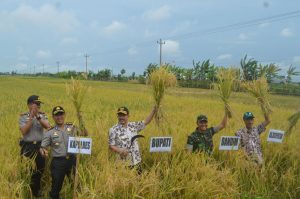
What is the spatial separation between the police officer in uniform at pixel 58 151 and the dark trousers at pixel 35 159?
0.41 meters

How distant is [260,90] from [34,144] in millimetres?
3373

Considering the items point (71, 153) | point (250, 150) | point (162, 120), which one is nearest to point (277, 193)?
point (250, 150)

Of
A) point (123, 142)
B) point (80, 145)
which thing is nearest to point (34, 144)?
point (80, 145)

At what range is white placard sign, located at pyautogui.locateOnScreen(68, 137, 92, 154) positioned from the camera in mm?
4805

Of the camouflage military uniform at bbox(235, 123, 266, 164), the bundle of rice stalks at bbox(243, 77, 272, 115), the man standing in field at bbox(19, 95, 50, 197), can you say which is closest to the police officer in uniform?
the man standing in field at bbox(19, 95, 50, 197)

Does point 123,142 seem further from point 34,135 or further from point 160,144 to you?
point 34,135

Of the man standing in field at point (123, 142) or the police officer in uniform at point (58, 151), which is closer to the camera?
the police officer in uniform at point (58, 151)

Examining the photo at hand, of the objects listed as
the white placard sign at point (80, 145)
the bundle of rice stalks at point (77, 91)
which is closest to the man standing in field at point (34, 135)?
the bundle of rice stalks at point (77, 91)

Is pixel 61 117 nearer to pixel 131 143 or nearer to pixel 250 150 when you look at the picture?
pixel 131 143

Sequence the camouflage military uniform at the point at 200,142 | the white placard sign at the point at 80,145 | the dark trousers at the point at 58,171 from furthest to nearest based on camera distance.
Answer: the camouflage military uniform at the point at 200,142 < the dark trousers at the point at 58,171 < the white placard sign at the point at 80,145

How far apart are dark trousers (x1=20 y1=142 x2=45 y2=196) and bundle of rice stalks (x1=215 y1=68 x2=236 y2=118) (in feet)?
8.78

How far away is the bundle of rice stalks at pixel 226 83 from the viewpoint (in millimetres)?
5711

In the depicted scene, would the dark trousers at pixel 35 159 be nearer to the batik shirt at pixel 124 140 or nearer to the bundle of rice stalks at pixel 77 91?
the bundle of rice stalks at pixel 77 91

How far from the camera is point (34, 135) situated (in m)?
5.52
